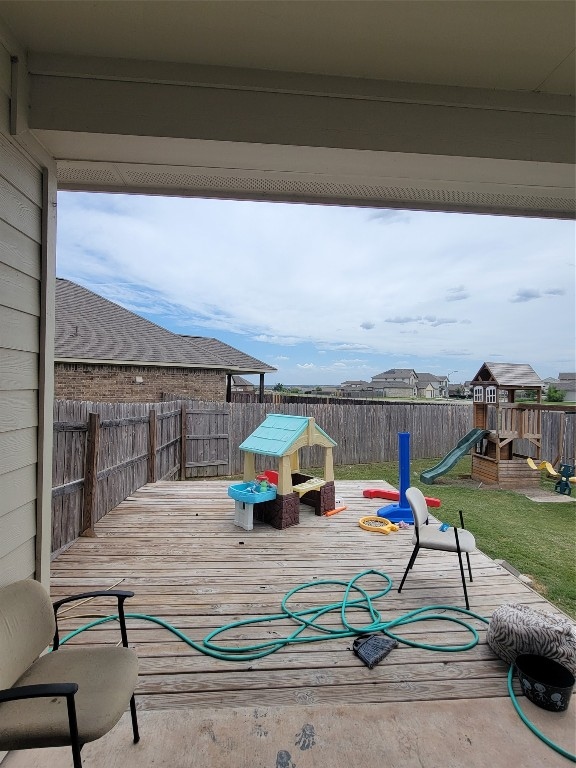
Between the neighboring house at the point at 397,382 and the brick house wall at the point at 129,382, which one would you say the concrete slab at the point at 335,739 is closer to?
the brick house wall at the point at 129,382

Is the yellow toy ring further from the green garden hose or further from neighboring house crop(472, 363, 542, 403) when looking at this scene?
neighboring house crop(472, 363, 542, 403)

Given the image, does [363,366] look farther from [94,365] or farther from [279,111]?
[279,111]

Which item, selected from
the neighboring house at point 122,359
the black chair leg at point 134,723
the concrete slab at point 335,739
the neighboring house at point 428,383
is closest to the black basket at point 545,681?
the concrete slab at point 335,739

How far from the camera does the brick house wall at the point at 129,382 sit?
367 inches

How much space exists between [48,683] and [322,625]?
4.80ft

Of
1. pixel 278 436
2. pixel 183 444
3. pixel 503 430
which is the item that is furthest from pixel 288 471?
pixel 503 430

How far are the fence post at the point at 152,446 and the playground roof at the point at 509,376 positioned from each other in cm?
649

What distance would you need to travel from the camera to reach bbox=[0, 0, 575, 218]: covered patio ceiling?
1.40 meters

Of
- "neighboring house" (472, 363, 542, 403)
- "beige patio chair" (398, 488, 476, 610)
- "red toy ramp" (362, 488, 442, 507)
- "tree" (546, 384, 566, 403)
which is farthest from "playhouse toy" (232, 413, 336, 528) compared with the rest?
"tree" (546, 384, 566, 403)

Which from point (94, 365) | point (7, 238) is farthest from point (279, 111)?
point (94, 365)

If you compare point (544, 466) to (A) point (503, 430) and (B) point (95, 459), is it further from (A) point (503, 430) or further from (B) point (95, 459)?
(B) point (95, 459)

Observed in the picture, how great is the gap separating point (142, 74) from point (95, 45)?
0.18 metres

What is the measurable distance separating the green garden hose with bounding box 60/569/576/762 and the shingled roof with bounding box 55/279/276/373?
8201 mm

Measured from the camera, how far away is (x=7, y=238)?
5.30 ft
